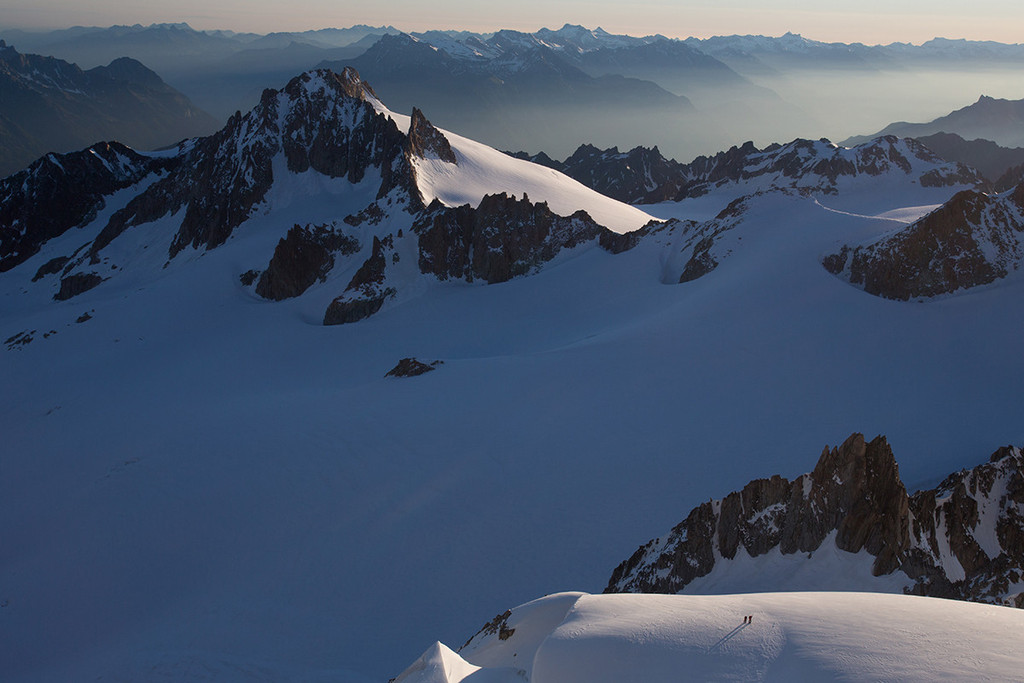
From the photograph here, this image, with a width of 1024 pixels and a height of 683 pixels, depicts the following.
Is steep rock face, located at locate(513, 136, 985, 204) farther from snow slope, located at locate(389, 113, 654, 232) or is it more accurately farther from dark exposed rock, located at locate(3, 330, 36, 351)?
dark exposed rock, located at locate(3, 330, 36, 351)

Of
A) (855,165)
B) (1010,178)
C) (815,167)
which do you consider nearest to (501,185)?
(815,167)

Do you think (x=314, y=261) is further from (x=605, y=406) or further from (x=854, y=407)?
(x=854, y=407)

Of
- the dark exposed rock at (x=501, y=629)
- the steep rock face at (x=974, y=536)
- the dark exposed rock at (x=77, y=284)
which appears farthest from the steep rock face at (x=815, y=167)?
the dark exposed rock at (x=77, y=284)

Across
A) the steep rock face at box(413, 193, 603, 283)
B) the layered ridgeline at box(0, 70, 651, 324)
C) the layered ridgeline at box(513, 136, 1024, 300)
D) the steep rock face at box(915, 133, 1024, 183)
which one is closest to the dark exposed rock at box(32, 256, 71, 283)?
the layered ridgeline at box(0, 70, 651, 324)

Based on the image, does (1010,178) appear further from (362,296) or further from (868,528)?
(868,528)

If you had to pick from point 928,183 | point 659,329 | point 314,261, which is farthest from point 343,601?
point 928,183
